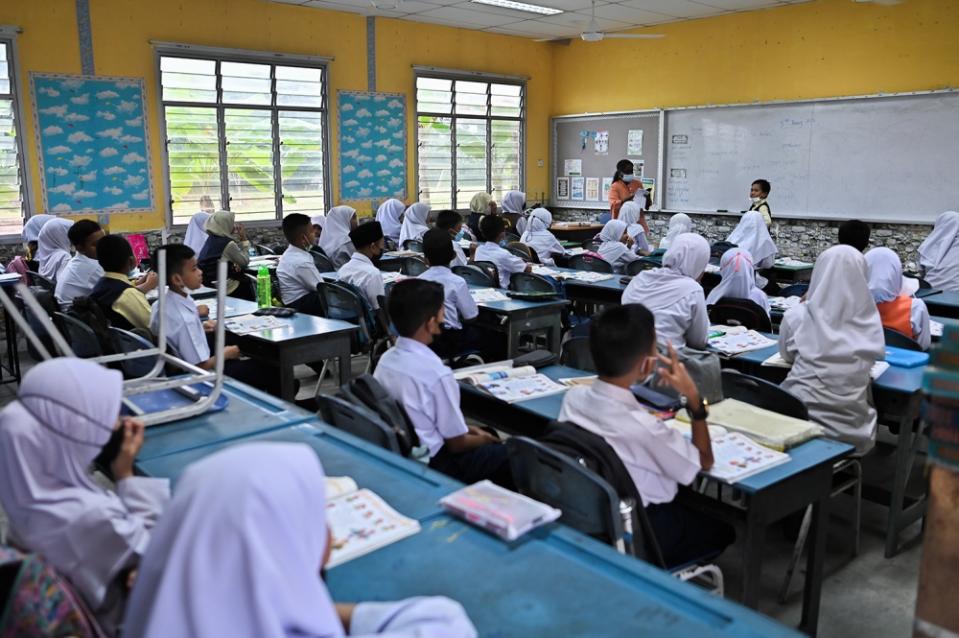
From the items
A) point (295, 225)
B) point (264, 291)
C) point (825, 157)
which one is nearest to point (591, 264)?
point (295, 225)

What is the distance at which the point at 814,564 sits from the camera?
2.46 metres

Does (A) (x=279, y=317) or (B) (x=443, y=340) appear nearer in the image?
(A) (x=279, y=317)

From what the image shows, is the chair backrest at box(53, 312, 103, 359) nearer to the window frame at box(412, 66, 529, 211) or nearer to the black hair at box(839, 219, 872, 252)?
the black hair at box(839, 219, 872, 252)

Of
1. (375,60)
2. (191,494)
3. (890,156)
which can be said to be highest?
(375,60)

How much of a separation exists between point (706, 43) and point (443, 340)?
6967 mm

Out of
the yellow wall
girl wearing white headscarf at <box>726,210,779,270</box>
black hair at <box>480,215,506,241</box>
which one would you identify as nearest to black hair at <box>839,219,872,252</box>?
black hair at <box>480,215,506,241</box>

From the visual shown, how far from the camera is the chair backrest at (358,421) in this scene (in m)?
2.38

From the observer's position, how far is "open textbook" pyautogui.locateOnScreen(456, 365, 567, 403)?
2.95m

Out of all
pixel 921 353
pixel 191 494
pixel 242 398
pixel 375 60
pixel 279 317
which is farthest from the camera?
pixel 375 60

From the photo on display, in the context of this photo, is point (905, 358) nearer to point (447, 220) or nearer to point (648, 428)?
point (648, 428)

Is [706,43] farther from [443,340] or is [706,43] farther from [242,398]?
[242,398]

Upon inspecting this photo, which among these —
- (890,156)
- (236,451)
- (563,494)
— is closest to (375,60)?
(890,156)

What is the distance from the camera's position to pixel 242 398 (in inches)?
111

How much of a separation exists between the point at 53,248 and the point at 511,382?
4844 mm
